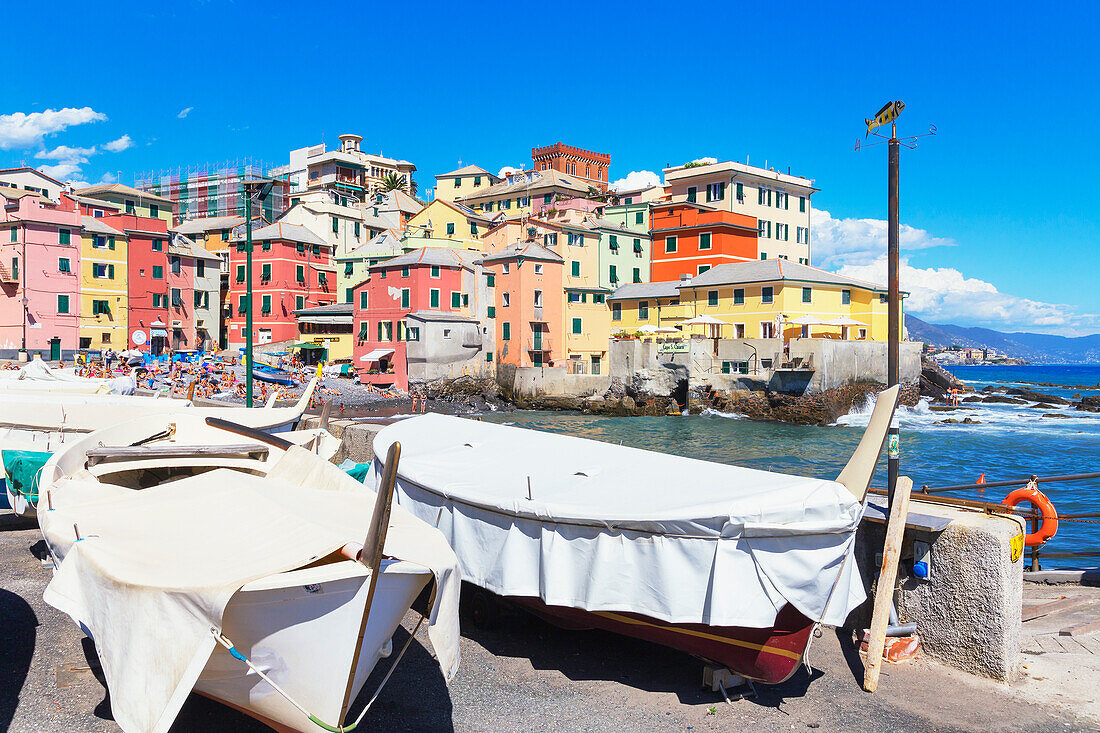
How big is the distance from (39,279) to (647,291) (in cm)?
4553

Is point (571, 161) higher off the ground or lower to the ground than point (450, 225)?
higher

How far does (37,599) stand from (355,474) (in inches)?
189

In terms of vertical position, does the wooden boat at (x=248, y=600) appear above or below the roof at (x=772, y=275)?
below

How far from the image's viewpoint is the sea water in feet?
97.6

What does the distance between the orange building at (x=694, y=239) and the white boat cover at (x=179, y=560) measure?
6277cm

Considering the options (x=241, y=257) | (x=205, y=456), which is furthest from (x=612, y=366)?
(x=205, y=456)

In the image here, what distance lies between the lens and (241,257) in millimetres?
70062

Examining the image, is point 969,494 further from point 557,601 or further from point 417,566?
point 417,566

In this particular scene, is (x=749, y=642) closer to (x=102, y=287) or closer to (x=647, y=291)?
(x=647, y=291)

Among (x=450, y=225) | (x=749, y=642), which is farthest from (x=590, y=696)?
(x=450, y=225)

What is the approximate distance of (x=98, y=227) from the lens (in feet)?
202

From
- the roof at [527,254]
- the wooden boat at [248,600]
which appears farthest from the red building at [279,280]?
the wooden boat at [248,600]

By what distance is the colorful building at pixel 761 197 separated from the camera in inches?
2876

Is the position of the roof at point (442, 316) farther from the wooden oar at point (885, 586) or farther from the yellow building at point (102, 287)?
the wooden oar at point (885, 586)
